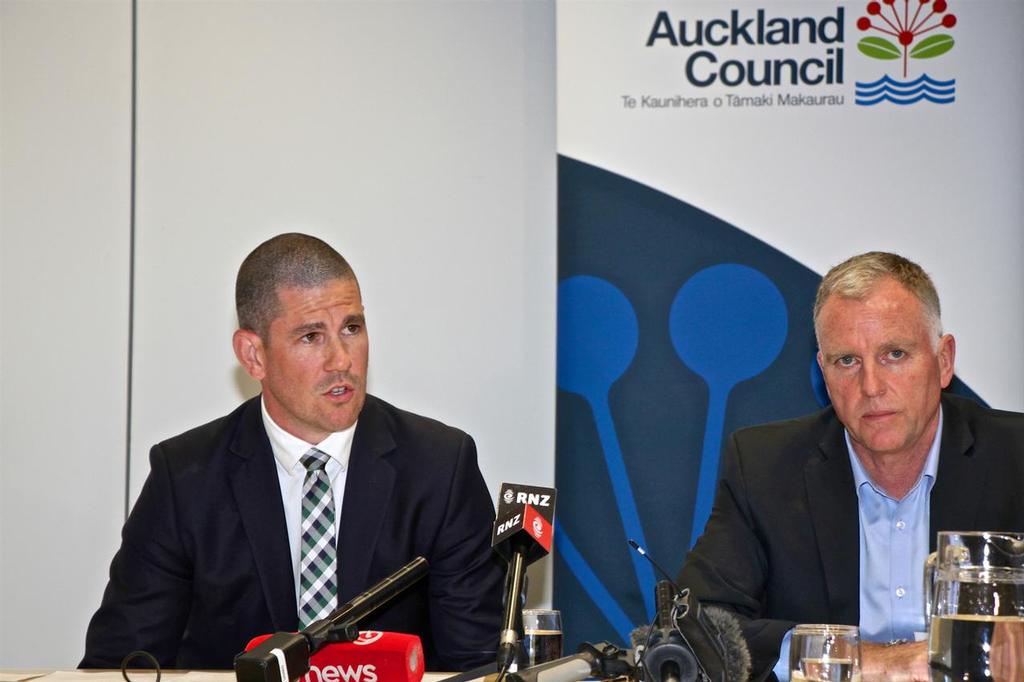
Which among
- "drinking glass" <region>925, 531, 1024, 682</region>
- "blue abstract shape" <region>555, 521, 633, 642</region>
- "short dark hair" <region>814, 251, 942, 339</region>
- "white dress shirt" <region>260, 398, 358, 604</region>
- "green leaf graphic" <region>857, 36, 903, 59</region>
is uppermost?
"green leaf graphic" <region>857, 36, 903, 59</region>

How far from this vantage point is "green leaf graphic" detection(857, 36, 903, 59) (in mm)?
3922

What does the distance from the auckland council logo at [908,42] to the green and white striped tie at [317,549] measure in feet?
7.45

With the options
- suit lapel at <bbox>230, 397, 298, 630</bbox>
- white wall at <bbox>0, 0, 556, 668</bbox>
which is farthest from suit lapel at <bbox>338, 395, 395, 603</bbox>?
white wall at <bbox>0, 0, 556, 668</bbox>

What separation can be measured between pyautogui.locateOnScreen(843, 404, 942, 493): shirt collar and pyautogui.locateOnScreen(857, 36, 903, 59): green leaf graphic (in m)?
1.48

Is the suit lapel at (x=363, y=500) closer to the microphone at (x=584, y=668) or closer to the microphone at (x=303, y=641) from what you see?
the microphone at (x=584, y=668)

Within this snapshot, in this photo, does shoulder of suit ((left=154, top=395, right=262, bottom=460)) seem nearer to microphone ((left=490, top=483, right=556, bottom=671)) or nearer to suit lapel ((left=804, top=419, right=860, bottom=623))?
microphone ((left=490, top=483, right=556, bottom=671))

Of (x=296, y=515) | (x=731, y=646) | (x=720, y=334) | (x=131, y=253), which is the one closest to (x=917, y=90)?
(x=720, y=334)

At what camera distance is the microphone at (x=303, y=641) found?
173cm

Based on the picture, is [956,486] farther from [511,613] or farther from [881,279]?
[511,613]

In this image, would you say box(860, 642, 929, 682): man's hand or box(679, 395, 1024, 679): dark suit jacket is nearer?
box(860, 642, 929, 682): man's hand

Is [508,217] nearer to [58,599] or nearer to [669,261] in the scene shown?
[669,261]

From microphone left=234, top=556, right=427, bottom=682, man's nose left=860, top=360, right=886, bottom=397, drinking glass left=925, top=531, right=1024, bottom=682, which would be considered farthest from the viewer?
man's nose left=860, top=360, right=886, bottom=397

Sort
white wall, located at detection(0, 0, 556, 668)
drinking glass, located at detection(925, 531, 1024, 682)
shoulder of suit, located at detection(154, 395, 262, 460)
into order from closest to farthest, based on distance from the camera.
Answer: drinking glass, located at detection(925, 531, 1024, 682) → shoulder of suit, located at detection(154, 395, 262, 460) → white wall, located at detection(0, 0, 556, 668)

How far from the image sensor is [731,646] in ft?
6.29
